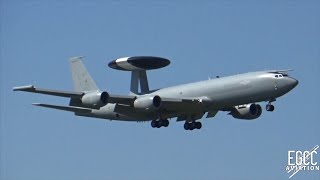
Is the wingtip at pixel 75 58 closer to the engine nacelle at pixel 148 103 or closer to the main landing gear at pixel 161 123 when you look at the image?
the main landing gear at pixel 161 123

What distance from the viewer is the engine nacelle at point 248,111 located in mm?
77812

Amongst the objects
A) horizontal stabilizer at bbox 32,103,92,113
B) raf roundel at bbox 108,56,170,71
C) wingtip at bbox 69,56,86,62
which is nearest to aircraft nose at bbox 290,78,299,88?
raf roundel at bbox 108,56,170,71

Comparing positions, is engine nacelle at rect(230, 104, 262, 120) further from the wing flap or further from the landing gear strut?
the wing flap

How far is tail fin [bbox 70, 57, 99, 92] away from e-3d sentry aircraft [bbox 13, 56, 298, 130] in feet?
1.64

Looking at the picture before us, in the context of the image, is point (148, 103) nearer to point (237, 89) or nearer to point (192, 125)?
point (192, 125)

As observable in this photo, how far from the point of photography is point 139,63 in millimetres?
80625

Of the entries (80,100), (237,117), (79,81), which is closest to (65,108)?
(80,100)

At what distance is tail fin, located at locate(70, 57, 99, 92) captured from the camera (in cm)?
8456

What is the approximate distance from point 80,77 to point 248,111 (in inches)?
684

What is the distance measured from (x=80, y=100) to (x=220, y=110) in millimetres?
11849

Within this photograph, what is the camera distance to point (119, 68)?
81.8 meters

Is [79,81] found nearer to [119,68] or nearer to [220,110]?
[119,68]

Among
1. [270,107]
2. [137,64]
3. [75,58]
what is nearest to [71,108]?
[137,64]

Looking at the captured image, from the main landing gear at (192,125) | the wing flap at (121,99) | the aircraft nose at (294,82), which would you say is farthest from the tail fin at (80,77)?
the aircraft nose at (294,82)
